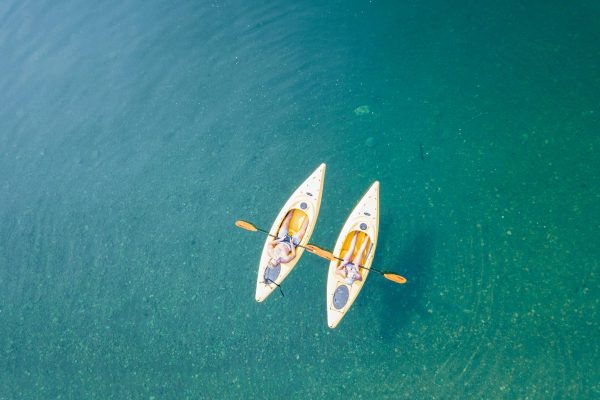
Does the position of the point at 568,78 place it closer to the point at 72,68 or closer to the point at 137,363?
the point at 137,363

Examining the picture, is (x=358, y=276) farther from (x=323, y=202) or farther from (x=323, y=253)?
(x=323, y=202)

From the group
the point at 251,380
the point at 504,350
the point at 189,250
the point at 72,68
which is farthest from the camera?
the point at 72,68

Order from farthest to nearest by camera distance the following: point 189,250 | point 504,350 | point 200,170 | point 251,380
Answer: point 200,170, point 189,250, point 251,380, point 504,350

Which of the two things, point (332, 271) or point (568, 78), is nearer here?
point (332, 271)

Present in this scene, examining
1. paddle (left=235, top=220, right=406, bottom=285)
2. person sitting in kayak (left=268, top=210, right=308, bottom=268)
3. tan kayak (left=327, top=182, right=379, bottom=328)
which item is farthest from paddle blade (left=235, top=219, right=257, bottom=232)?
tan kayak (left=327, top=182, right=379, bottom=328)

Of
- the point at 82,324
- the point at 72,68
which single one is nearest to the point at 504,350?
the point at 82,324

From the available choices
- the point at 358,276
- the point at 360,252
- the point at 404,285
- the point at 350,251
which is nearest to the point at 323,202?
the point at 350,251
